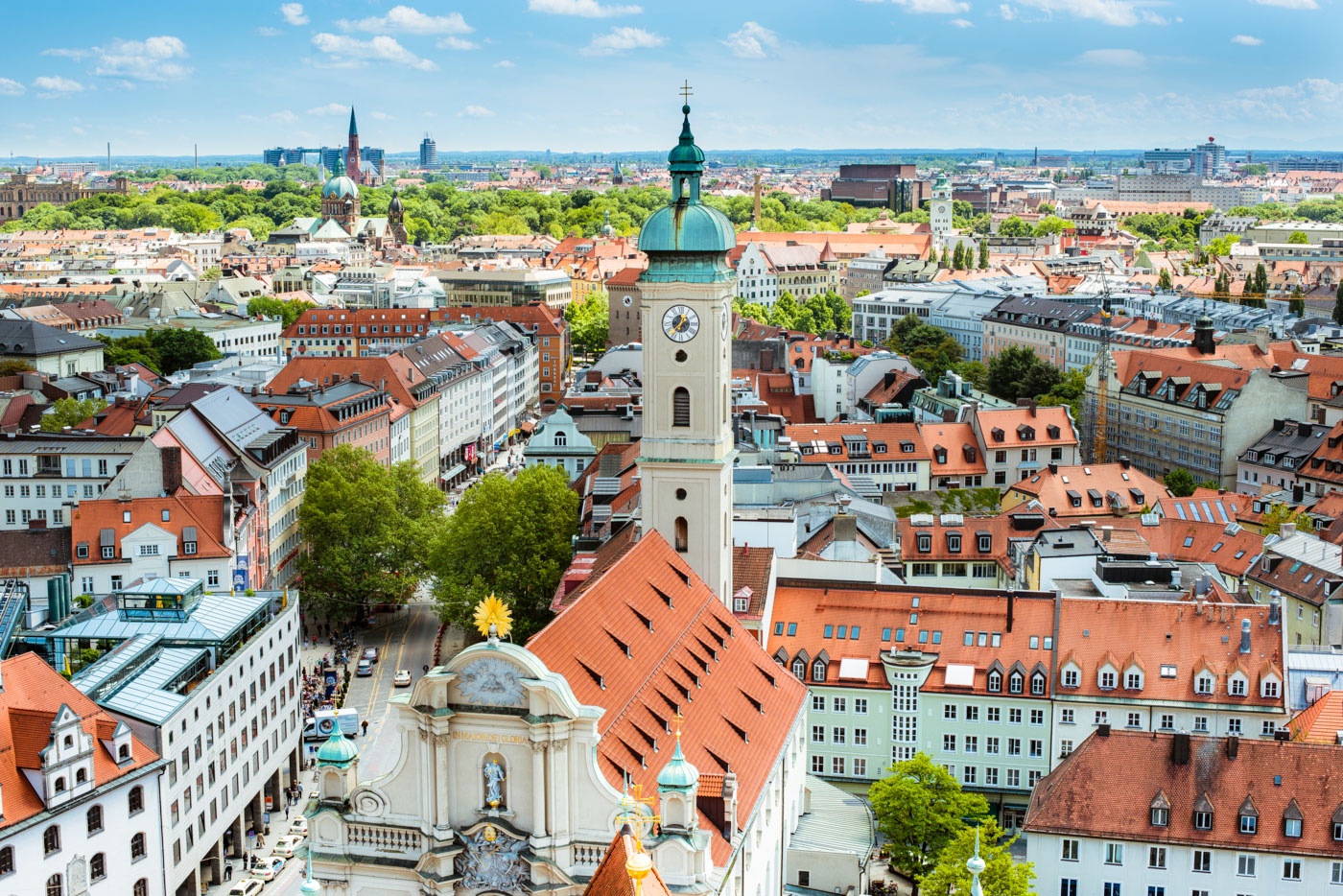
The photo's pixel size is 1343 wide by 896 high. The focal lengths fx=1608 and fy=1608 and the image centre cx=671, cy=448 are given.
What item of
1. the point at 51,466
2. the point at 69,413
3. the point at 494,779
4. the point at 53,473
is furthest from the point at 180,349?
the point at 494,779

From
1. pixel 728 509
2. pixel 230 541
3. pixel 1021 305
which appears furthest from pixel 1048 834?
pixel 1021 305

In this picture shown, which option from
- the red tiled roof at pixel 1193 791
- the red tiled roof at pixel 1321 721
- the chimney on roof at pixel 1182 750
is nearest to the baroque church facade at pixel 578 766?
the red tiled roof at pixel 1193 791

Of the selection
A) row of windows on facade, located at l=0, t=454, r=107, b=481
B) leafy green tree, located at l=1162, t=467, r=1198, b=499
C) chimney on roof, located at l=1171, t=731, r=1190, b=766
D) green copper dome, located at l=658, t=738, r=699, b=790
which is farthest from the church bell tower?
leafy green tree, located at l=1162, t=467, r=1198, b=499

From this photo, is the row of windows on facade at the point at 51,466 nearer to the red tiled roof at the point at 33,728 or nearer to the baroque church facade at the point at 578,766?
the red tiled roof at the point at 33,728

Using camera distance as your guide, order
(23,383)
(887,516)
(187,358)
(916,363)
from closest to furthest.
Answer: (887,516) < (23,383) < (187,358) < (916,363)

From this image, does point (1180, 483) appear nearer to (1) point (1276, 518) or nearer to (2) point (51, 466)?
(1) point (1276, 518)

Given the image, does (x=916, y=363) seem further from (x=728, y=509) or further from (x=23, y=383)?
(x=728, y=509)

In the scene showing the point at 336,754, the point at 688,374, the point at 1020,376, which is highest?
the point at 688,374
